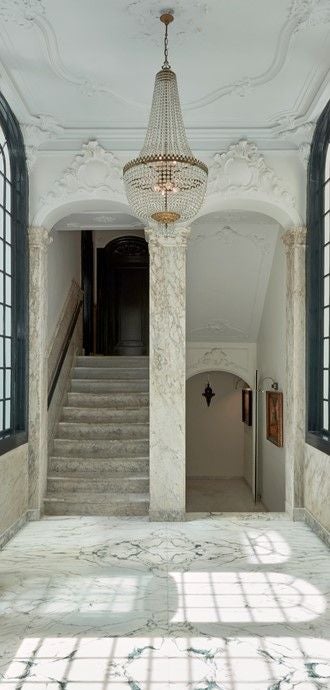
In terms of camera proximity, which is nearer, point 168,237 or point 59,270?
point 168,237

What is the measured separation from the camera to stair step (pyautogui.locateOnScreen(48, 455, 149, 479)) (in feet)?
25.3

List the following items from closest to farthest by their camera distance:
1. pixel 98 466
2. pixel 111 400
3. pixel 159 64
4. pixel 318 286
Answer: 1. pixel 159 64
2. pixel 318 286
3. pixel 98 466
4. pixel 111 400

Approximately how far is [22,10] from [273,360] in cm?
640

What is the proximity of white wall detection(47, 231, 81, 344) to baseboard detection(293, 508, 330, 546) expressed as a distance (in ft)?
14.2

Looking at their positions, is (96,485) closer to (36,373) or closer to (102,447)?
(102,447)

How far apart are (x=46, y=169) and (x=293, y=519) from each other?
495cm

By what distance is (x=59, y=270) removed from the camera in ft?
30.0

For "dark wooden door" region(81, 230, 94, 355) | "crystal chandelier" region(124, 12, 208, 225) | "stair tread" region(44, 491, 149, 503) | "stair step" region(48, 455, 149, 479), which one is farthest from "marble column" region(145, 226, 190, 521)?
"dark wooden door" region(81, 230, 94, 355)

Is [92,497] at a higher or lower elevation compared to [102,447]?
lower

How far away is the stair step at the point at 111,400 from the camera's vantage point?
899 cm

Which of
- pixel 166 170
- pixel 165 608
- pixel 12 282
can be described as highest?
pixel 166 170

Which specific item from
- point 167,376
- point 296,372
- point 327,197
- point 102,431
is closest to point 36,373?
point 167,376

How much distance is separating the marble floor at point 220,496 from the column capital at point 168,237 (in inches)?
236

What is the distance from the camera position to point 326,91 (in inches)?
219
